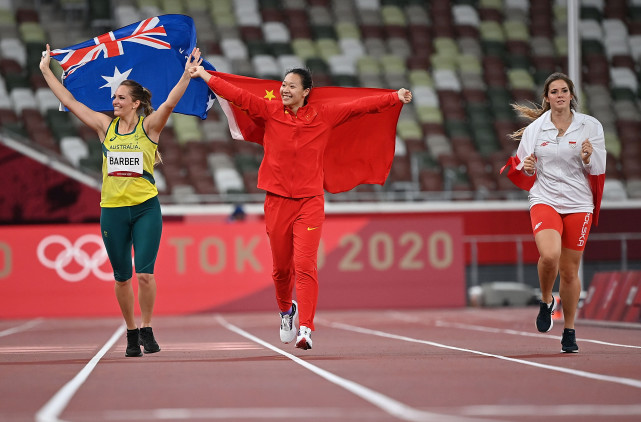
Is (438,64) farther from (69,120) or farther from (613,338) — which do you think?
(613,338)

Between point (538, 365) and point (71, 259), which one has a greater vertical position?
point (71, 259)

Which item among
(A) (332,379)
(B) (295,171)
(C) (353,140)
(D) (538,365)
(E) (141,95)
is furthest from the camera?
(C) (353,140)

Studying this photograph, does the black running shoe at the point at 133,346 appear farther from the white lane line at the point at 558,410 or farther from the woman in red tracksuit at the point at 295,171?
the white lane line at the point at 558,410

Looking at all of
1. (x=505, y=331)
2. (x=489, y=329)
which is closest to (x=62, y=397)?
(x=505, y=331)

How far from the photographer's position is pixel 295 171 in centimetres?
832

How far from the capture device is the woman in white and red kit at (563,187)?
8.29 meters

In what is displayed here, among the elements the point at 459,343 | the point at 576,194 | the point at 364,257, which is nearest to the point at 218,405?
the point at 576,194

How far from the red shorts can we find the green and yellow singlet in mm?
2983

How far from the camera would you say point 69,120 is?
2459cm

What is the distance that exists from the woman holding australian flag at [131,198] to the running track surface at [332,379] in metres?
0.44

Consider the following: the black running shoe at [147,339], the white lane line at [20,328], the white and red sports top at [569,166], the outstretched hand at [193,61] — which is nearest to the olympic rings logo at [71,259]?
the white lane line at [20,328]

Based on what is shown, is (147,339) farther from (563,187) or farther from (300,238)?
(563,187)

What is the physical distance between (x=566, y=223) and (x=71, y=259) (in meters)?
12.3

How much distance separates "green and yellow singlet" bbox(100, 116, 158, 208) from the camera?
822 cm
